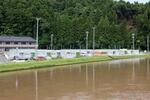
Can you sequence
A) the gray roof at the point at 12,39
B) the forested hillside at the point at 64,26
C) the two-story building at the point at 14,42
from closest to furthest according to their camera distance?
the gray roof at the point at 12,39 → the two-story building at the point at 14,42 → the forested hillside at the point at 64,26

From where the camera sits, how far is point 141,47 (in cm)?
9575

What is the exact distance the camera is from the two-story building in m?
63.0

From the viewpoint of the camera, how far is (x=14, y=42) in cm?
6488

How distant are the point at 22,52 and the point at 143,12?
6527 centimetres

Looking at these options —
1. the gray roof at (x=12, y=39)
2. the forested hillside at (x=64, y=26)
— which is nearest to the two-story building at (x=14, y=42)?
the gray roof at (x=12, y=39)

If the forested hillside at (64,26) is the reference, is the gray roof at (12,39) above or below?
below

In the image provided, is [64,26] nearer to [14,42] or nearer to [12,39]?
[14,42]

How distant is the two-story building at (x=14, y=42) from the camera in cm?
6303

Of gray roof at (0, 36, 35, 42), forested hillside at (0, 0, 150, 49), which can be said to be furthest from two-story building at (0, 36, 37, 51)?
forested hillside at (0, 0, 150, 49)

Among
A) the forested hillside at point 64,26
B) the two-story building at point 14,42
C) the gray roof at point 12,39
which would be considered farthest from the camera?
the forested hillside at point 64,26

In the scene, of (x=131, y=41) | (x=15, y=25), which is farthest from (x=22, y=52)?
(x=131, y=41)

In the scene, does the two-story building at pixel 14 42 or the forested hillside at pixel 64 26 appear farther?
the forested hillside at pixel 64 26

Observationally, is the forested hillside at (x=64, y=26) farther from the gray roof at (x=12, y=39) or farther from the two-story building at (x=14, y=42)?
the gray roof at (x=12, y=39)

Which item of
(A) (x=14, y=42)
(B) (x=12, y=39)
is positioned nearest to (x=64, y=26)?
(A) (x=14, y=42)
